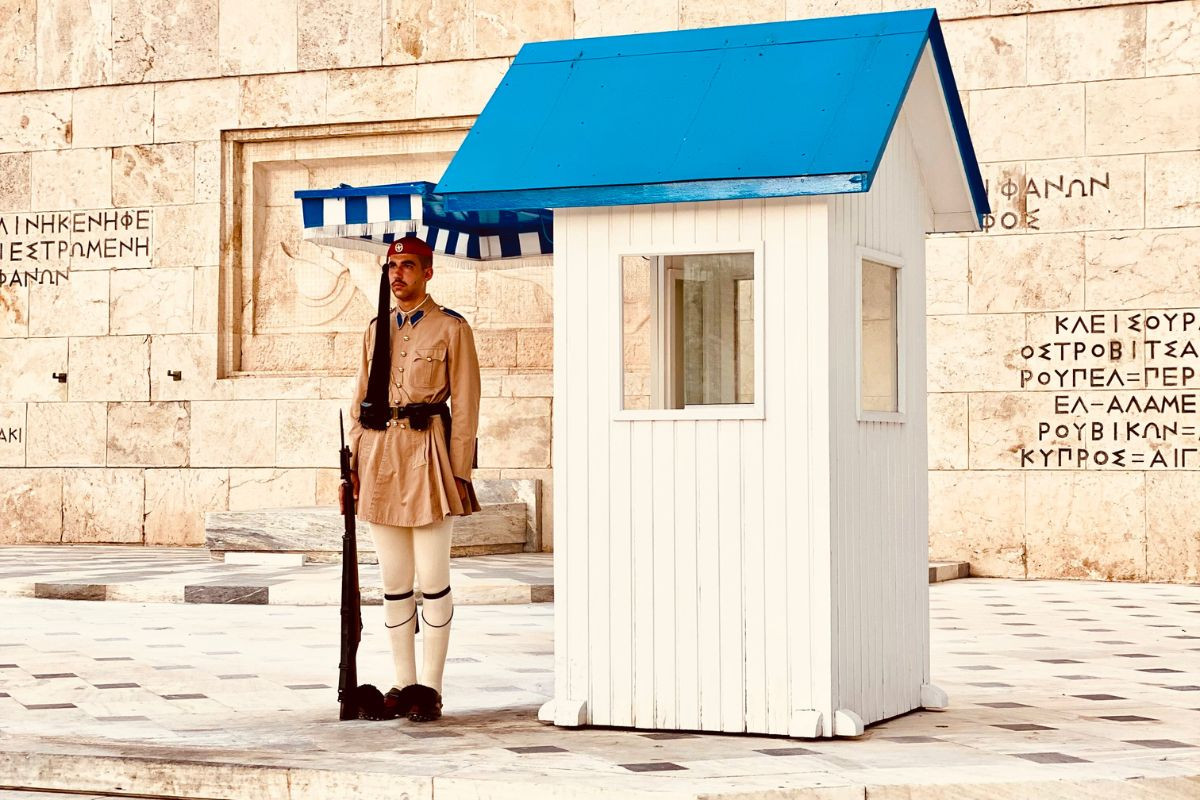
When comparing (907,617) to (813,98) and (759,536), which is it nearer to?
(759,536)

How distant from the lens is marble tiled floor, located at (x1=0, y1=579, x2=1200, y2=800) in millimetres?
5449

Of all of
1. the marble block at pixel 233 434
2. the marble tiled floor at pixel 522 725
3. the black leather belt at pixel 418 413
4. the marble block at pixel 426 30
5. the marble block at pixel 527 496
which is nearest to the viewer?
the marble tiled floor at pixel 522 725

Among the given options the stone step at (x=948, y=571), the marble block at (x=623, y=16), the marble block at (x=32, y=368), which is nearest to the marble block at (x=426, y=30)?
the marble block at (x=623, y=16)

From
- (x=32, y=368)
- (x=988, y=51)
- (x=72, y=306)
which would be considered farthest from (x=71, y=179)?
(x=988, y=51)

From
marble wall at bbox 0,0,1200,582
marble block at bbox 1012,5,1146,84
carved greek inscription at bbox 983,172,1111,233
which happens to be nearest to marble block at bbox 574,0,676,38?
marble wall at bbox 0,0,1200,582

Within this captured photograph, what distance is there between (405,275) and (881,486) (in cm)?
202

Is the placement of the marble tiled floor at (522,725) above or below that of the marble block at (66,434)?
below

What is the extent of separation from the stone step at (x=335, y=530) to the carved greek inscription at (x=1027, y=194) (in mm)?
4627

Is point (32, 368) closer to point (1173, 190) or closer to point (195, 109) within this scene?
point (195, 109)

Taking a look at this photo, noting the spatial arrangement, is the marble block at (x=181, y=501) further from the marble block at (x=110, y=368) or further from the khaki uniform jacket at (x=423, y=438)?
the khaki uniform jacket at (x=423, y=438)

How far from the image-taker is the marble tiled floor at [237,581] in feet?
40.3

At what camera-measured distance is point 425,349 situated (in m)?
6.95

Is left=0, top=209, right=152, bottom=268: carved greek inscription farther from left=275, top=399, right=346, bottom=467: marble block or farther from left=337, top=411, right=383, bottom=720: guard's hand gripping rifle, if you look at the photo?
left=337, top=411, right=383, bottom=720: guard's hand gripping rifle

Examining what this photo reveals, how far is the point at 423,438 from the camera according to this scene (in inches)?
270
